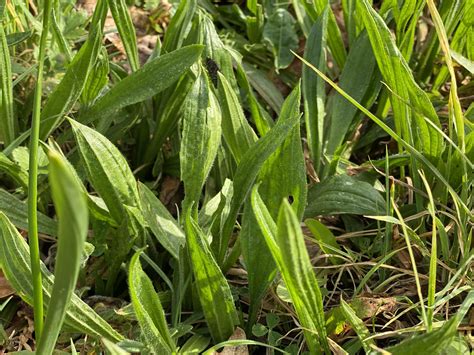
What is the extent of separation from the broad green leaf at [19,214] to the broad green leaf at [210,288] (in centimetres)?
45

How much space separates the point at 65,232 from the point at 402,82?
38.5 inches

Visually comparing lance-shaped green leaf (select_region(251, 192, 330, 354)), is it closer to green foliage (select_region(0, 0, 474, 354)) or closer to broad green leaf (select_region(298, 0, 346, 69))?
green foliage (select_region(0, 0, 474, 354))

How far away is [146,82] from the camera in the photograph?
170 cm

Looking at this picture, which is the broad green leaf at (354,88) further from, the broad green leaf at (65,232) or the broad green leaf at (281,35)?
the broad green leaf at (65,232)

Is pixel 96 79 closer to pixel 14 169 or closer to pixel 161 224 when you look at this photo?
pixel 14 169

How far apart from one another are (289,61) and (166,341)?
1.07 metres

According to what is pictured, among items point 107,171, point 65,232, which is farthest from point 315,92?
point 65,232

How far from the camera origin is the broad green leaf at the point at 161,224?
151cm

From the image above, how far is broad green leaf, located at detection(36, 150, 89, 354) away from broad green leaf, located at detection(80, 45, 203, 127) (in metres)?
0.75

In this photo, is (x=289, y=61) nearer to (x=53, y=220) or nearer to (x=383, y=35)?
(x=383, y=35)

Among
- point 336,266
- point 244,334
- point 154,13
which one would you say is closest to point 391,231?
point 336,266

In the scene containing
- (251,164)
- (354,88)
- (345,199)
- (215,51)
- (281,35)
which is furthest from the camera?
(281,35)

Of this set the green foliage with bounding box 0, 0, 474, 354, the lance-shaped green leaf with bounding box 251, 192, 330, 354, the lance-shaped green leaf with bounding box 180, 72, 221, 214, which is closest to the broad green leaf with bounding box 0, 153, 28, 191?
the green foliage with bounding box 0, 0, 474, 354

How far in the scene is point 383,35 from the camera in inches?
62.3
